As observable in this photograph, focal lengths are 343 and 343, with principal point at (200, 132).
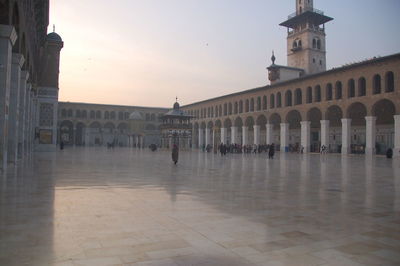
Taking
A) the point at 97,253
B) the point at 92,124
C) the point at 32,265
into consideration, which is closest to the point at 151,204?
the point at 97,253

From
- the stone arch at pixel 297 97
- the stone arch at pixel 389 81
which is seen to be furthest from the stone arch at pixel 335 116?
the stone arch at pixel 389 81

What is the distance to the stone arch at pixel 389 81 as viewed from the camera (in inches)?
1181

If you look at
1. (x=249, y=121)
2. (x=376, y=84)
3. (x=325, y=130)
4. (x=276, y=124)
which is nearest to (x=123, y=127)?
(x=249, y=121)

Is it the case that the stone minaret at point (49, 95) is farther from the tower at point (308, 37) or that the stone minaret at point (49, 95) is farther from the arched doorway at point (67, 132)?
the tower at point (308, 37)

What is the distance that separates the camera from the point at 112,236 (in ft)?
12.7

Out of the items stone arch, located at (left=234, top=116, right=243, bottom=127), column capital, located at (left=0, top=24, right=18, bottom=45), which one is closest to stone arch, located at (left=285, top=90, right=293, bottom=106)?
stone arch, located at (left=234, top=116, right=243, bottom=127)

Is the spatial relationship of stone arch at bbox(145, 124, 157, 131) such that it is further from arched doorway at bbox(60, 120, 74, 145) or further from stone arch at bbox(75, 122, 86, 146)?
arched doorway at bbox(60, 120, 74, 145)

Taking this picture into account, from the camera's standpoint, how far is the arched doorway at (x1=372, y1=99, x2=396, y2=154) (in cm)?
3669

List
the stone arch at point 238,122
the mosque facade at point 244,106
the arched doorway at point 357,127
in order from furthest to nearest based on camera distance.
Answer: the stone arch at point 238,122 → the arched doorway at point 357,127 → the mosque facade at point 244,106

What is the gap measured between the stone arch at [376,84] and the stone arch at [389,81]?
82 centimetres

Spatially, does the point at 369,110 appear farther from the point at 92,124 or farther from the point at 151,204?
the point at 92,124

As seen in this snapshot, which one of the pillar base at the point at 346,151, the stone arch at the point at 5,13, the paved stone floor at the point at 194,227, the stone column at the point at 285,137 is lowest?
the paved stone floor at the point at 194,227

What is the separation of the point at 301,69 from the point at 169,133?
93.9 feet

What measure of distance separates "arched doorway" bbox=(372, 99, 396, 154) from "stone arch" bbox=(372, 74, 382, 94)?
543cm
